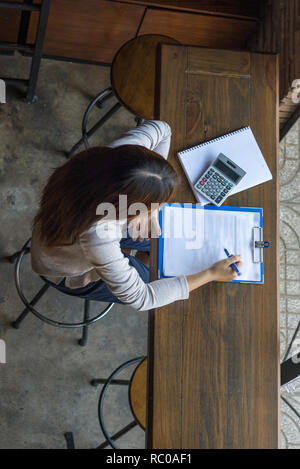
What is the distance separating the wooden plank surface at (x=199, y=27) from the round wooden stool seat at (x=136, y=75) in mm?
375

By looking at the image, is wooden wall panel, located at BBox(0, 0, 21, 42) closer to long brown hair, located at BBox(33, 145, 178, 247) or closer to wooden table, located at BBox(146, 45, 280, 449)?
wooden table, located at BBox(146, 45, 280, 449)

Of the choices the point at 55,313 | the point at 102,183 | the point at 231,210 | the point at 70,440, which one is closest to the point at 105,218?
the point at 102,183

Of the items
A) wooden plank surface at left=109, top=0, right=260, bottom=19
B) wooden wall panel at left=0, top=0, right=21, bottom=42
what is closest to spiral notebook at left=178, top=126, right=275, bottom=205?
wooden plank surface at left=109, top=0, right=260, bottom=19

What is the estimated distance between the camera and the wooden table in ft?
4.85

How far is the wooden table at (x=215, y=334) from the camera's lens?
1479 millimetres

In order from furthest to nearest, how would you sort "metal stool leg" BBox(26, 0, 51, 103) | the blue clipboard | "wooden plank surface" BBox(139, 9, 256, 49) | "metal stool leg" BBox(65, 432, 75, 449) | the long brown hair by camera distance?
"wooden plank surface" BBox(139, 9, 256, 49) < "metal stool leg" BBox(65, 432, 75, 449) < "metal stool leg" BBox(26, 0, 51, 103) < the blue clipboard < the long brown hair

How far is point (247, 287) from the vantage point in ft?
5.23

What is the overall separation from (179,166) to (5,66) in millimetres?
1556

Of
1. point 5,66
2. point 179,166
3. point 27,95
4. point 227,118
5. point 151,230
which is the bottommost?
point 151,230

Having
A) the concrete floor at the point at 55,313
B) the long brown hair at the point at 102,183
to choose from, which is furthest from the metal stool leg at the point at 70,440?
the long brown hair at the point at 102,183

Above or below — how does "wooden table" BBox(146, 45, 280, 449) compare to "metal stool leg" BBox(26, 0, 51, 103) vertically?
below

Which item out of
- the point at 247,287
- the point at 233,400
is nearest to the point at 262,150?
the point at 247,287

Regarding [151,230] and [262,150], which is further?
[262,150]

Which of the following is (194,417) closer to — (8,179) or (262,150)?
(262,150)
